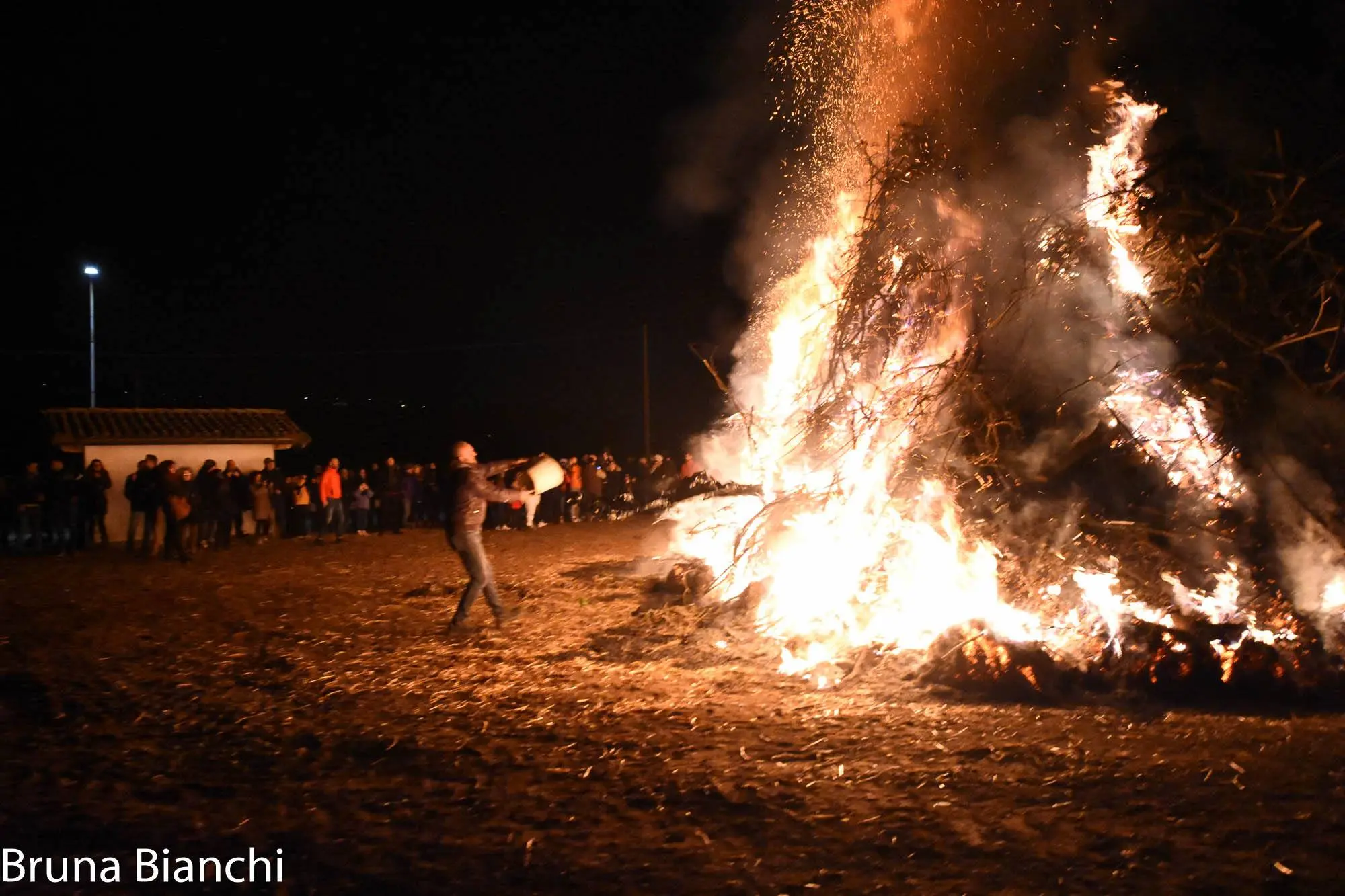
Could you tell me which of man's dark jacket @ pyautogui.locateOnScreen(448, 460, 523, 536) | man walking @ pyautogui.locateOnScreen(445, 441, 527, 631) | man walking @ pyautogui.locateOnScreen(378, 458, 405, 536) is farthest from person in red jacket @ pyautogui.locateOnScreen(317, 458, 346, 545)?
man's dark jacket @ pyautogui.locateOnScreen(448, 460, 523, 536)

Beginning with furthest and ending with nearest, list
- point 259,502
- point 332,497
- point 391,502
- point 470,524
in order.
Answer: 1. point 391,502
2. point 332,497
3. point 259,502
4. point 470,524

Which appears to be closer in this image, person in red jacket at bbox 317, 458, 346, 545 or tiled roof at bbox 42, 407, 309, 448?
person in red jacket at bbox 317, 458, 346, 545

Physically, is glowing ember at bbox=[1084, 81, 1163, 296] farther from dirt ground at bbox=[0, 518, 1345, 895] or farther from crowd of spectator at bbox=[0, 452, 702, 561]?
crowd of spectator at bbox=[0, 452, 702, 561]

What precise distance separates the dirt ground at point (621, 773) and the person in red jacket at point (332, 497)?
9.28m

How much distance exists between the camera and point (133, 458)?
66.2ft

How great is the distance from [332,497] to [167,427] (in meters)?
5.56

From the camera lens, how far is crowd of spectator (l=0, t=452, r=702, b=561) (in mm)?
16219

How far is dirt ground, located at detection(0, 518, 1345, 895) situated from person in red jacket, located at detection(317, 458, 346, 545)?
9.28 metres

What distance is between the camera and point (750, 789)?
540cm

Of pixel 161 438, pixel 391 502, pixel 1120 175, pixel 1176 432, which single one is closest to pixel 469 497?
pixel 1176 432

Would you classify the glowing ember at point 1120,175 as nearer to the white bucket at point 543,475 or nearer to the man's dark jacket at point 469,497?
the white bucket at point 543,475

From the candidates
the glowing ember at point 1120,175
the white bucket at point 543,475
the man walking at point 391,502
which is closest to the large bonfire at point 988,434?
the glowing ember at point 1120,175

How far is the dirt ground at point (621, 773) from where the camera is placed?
4.44 metres

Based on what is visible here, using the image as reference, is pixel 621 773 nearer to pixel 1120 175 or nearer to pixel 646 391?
pixel 1120 175
